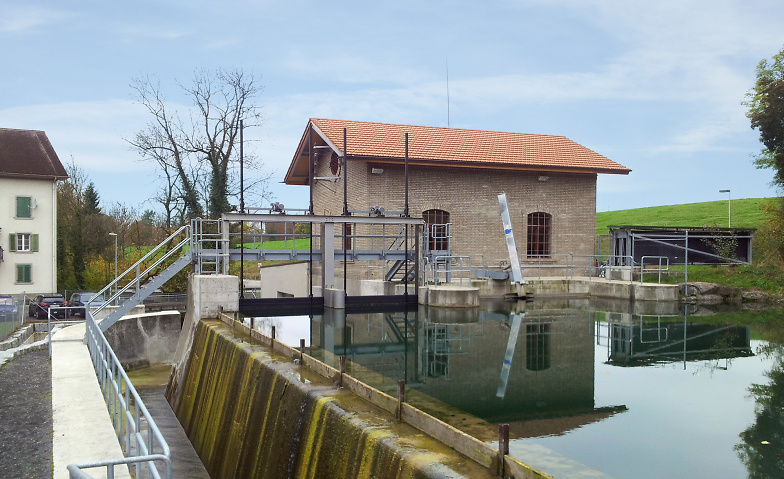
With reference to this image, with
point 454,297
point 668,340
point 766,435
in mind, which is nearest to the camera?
point 766,435

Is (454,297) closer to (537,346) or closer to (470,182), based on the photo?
(537,346)

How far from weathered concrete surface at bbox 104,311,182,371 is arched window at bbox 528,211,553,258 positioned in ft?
50.6

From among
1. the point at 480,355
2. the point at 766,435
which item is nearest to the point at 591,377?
the point at 480,355

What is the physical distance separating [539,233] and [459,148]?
5119 mm

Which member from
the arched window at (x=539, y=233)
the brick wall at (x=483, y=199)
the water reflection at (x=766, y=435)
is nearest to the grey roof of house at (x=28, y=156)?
the brick wall at (x=483, y=199)

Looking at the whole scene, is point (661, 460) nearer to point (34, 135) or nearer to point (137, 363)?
point (137, 363)

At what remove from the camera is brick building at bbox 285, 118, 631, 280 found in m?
26.2

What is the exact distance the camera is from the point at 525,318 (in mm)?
19141

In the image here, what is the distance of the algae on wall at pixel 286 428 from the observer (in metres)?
6.03

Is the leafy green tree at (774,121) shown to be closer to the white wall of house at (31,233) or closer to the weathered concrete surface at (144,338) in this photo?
the weathered concrete surface at (144,338)

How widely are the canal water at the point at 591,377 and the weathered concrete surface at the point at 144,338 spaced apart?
3.21 meters

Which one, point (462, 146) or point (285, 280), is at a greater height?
point (462, 146)

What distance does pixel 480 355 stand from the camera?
1352 centimetres

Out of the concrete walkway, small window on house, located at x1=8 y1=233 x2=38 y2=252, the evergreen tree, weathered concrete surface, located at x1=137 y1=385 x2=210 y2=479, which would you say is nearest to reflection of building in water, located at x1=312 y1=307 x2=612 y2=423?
weathered concrete surface, located at x1=137 y1=385 x2=210 y2=479
